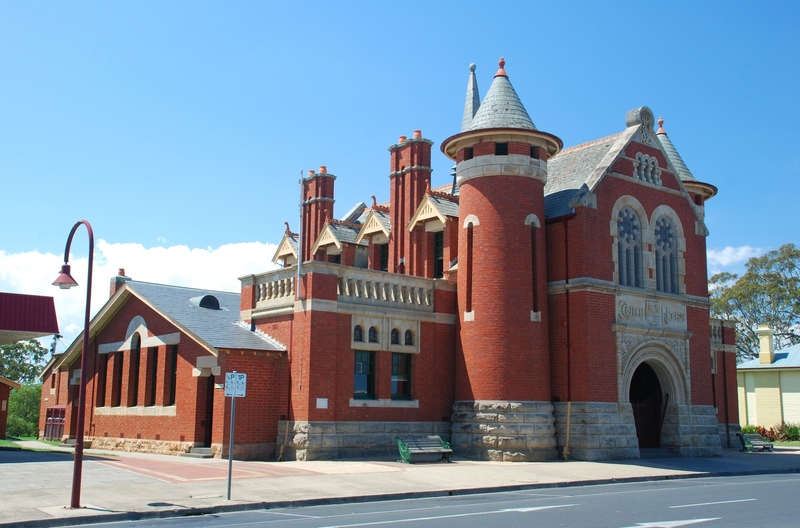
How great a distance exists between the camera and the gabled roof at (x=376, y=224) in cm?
3195

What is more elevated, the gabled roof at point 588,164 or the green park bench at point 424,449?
the gabled roof at point 588,164

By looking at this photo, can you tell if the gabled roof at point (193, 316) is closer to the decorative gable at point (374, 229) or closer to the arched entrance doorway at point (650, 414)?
the decorative gable at point (374, 229)

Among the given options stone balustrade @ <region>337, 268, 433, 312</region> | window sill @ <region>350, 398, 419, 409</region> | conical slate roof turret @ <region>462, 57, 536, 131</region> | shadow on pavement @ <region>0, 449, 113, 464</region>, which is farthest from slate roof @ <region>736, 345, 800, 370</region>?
shadow on pavement @ <region>0, 449, 113, 464</region>

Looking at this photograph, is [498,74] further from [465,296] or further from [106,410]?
[106,410]

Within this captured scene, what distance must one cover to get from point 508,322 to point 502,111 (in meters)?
6.79

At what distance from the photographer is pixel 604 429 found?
25625 millimetres

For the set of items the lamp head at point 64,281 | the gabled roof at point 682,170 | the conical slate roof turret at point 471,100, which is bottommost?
the lamp head at point 64,281

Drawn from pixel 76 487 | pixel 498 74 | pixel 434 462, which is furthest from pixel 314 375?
pixel 498 74

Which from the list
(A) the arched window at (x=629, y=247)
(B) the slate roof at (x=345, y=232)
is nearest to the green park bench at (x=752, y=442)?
(A) the arched window at (x=629, y=247)

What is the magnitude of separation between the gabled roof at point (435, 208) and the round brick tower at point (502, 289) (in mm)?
1475

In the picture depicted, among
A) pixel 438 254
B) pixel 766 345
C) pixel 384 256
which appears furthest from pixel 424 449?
pixel 766 345

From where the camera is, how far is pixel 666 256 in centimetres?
2966

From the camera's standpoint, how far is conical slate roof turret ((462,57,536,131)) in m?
26.5

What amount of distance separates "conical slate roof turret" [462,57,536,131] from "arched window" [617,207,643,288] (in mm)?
4718
